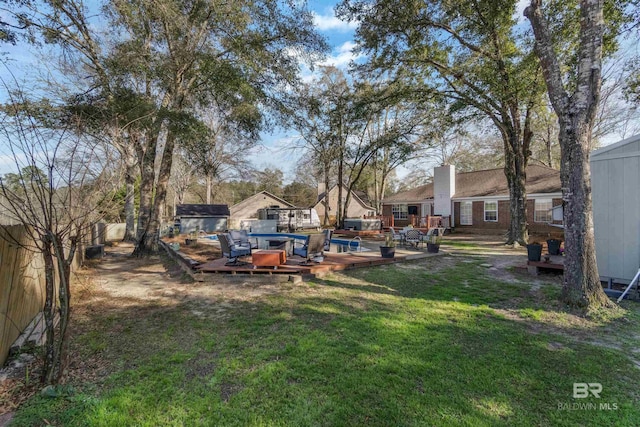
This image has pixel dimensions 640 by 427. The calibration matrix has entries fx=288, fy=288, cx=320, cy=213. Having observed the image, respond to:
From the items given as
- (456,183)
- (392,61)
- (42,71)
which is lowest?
(456,183)

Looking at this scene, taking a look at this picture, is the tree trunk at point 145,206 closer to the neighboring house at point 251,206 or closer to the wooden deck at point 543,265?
the wooden deck at point 543,265

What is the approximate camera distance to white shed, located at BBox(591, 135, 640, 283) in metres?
5.51

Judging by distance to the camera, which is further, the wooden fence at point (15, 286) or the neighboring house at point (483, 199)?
the neighboring house at point (483, 199)

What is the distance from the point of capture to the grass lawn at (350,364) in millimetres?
2438

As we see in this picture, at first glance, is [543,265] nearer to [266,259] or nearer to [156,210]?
[266,259]

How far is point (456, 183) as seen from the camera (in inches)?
949

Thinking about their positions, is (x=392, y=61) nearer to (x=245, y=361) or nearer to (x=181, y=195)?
(x=245, y=361)

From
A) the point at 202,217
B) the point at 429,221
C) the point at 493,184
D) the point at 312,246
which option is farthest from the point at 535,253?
the point at 202,217

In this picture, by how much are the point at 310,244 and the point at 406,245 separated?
676 cm

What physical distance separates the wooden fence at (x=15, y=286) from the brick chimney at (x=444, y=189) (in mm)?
22645

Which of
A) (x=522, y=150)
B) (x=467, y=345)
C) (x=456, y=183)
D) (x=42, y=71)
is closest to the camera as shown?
(x=467, y=345)

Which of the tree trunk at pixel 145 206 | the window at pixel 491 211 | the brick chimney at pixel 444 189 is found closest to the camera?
the tree trunk at pixel 145 206

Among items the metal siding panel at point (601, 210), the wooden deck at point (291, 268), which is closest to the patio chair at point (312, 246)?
the wooden deck at point (291, 268)

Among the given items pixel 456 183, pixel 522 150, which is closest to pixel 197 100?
pixel 522 150
